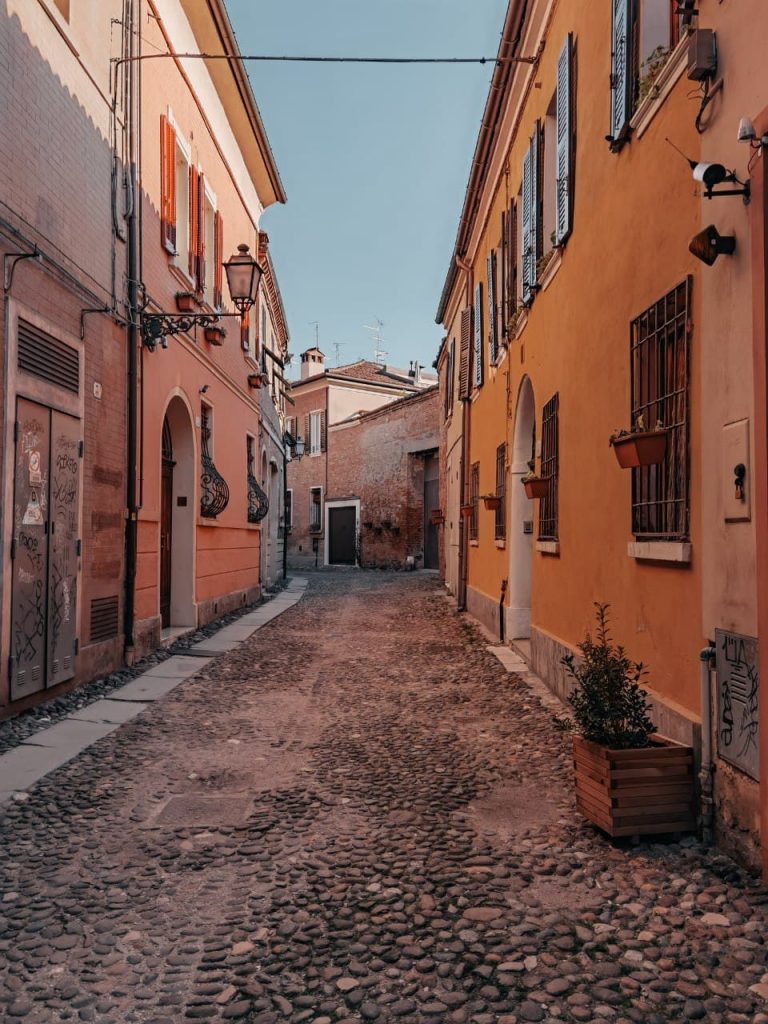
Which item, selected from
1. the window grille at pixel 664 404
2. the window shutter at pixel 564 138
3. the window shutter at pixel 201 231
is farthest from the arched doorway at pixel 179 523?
the window grille at pixel 664 404

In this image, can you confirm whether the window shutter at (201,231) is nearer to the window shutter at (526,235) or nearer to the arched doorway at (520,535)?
the window shutter at (526,235)

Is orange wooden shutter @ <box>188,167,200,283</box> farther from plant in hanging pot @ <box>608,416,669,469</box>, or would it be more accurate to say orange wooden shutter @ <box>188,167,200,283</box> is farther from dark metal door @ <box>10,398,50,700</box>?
plant in hanging pot @ <box>608,416,669,469</box>

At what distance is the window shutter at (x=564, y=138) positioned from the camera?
6578 mm

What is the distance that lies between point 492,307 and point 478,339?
5.06 feet

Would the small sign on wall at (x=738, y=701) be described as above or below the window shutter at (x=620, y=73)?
below

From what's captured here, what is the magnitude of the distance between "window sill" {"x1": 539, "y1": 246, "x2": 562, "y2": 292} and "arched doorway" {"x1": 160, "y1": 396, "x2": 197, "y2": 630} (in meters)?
5.03

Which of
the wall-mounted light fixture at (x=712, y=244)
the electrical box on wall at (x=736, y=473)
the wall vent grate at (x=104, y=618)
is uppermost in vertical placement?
the wall-mounted light fixture at (x=712, y=244)

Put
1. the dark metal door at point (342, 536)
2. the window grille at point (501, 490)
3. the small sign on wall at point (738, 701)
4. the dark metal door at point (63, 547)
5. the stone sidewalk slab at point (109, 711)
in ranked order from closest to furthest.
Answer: the small sign on wall at point (738, 701) < the stone sidewalk slab at point (109, 711) < the dark metal door at point (63, 547) < the window grille at point (501, 490) < the dark metal door at point (342, 536)

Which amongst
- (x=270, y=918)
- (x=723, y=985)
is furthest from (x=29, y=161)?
(x=723, y=985)

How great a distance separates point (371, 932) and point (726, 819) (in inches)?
62.3

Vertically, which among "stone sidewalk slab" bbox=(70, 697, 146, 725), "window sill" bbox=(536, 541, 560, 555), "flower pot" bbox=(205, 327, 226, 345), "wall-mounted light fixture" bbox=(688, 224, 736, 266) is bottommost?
"stone sidewalk slab" bbox=(70, 697, 146, 725)

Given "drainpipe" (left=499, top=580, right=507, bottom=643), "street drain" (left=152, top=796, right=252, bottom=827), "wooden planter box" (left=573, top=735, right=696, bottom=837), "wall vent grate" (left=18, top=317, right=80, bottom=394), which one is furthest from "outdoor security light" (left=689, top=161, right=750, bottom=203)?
"drainpipe" (left=499, top=580, right=507, bottom=643)

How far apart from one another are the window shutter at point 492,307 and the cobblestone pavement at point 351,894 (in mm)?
6824

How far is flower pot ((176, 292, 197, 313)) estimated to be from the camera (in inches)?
388
